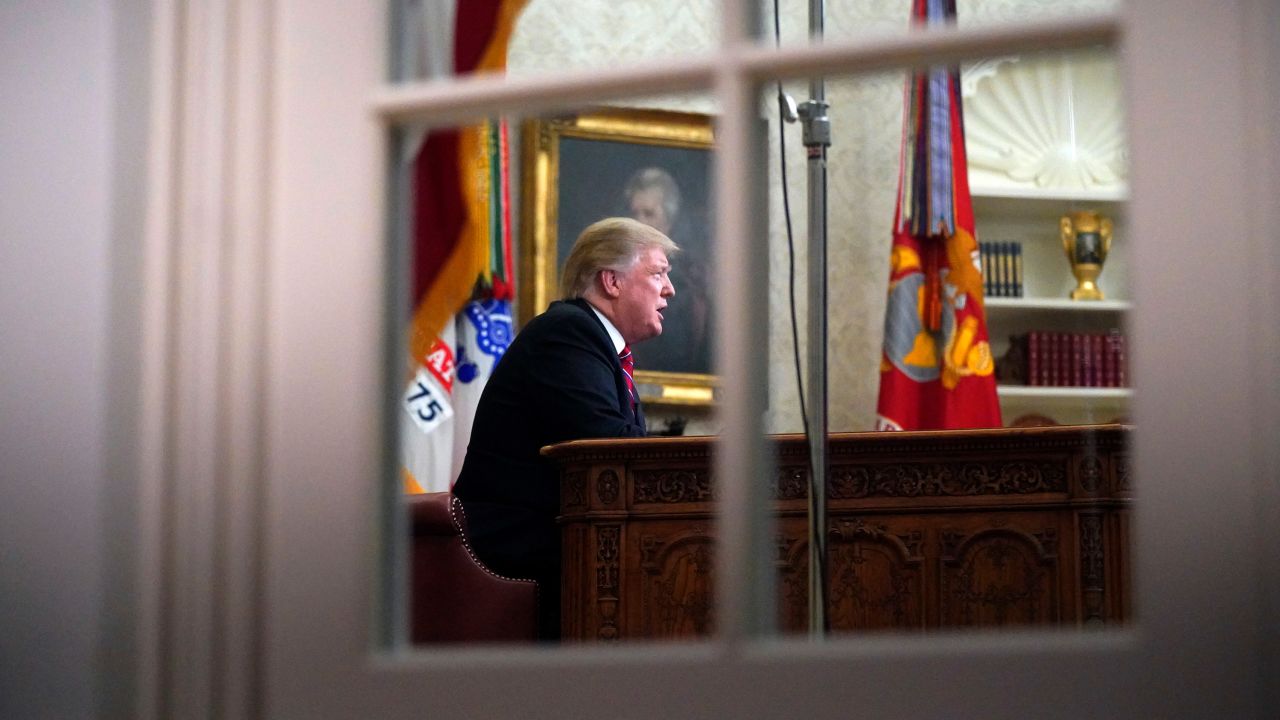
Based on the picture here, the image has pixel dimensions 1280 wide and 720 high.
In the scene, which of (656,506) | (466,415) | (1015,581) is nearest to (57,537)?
(656,506)

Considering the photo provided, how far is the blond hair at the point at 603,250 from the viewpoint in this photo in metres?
3.44

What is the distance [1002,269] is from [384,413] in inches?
166

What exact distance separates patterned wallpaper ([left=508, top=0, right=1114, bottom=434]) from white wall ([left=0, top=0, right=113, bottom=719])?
3.78 m

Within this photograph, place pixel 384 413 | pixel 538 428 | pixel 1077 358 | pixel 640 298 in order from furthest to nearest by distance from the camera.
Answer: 1. pixel 1077 358
2. pixel 640 298
3. pixel 538 428
4. pixel 384 413

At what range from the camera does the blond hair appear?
3438 millimetres

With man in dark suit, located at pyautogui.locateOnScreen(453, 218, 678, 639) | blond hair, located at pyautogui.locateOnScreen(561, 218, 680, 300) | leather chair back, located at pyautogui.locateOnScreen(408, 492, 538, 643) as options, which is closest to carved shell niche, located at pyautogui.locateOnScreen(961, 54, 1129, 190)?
blond hair, located at pyautogui.locateOnScreen(561, 218, 680, 300)

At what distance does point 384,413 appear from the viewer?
1.03 metres

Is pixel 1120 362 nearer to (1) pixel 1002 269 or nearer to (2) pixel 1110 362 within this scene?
(2) pixel 1110 362

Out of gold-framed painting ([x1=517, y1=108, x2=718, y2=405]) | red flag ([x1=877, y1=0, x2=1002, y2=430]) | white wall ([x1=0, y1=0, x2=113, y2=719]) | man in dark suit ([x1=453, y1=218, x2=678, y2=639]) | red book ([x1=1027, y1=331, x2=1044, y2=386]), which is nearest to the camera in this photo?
white wall ([x1=0, y1=0, x2=113, y2=719])

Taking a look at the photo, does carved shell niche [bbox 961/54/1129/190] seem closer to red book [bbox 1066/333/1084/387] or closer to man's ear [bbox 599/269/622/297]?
red book [bbox 1066/333/1084/387]

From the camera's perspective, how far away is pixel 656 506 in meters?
2.99

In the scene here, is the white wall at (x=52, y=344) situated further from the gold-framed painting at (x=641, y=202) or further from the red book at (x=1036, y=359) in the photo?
the red book at (x=1036, y=359)

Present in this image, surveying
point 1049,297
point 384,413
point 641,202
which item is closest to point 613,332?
point 641,202

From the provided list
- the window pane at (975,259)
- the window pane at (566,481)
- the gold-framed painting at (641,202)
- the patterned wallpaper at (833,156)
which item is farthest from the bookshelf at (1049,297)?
the window pane at (566,481)
